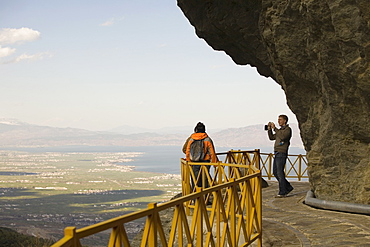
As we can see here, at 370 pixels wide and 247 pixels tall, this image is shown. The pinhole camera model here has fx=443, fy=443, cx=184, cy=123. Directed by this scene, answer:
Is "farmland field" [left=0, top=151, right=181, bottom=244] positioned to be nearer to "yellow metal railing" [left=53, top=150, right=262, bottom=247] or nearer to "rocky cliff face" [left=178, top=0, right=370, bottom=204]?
"rocky cliff face" [left=178, top=0, right=370, bottom=204]

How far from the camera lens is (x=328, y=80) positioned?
343 inches

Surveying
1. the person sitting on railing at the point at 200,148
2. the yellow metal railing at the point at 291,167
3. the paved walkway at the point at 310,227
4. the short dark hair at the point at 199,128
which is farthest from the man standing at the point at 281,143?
the yellow metal railing at the point at 291,167

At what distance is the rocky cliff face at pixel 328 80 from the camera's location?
7684 millimetres

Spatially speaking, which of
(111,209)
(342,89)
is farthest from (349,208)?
(111,209)

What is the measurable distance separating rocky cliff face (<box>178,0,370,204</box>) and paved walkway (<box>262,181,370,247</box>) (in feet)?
2.40

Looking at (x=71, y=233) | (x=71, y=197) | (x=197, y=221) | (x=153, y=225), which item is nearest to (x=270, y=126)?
(x=197, y=221)

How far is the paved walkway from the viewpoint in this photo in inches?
252

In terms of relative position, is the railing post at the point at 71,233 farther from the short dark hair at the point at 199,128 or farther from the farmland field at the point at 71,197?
the farmland field at the point at 71,197

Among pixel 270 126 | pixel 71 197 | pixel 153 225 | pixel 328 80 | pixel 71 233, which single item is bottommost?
pixel 71 197

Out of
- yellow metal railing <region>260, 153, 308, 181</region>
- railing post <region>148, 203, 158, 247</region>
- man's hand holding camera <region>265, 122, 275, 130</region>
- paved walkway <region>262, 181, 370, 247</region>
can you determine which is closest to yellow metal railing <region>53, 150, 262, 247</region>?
railing post <region>148, 203, 158, 247</region>

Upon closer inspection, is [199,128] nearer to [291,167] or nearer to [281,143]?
[281,143]

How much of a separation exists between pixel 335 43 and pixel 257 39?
480cm

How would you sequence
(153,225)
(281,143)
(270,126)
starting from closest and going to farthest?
(153,225) < (281,143) < (270,126)

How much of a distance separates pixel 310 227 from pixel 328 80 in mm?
2994
